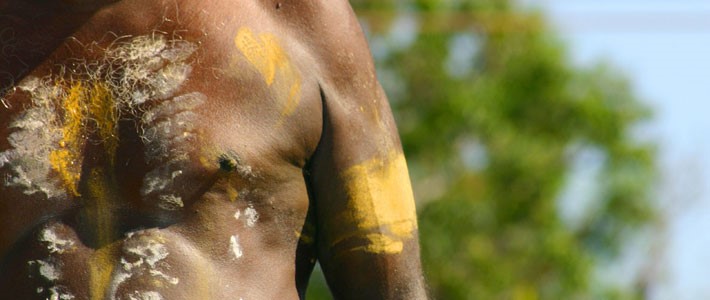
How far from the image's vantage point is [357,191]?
3293 millimetres

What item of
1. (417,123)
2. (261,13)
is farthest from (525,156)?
(261,13)

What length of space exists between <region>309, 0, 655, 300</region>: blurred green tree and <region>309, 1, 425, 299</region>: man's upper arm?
69.2 feet

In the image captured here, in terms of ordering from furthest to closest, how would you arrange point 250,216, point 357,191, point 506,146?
point 506,146
point 357,191
point 250,216

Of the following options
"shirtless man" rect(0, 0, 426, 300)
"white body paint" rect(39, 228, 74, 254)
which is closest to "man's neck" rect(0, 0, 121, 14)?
"shirtless man" rect(0, 0, 426, 300)

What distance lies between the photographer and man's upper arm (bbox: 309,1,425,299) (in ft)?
10.7

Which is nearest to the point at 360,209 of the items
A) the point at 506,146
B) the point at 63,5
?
the point at 63,5

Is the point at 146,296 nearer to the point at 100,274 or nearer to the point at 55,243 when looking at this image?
the point at 100,274

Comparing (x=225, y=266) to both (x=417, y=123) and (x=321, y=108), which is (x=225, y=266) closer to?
(x=321, y=108)

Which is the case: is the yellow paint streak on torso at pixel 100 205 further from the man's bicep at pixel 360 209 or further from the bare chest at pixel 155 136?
the man's bicep at pixel 360 209

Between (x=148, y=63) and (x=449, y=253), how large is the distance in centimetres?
2274

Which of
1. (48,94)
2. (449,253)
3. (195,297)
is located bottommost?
(195,297)

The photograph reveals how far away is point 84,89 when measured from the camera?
10.4ft

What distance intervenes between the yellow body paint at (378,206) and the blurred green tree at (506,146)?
69.2 feet

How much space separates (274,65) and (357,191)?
30 cm
